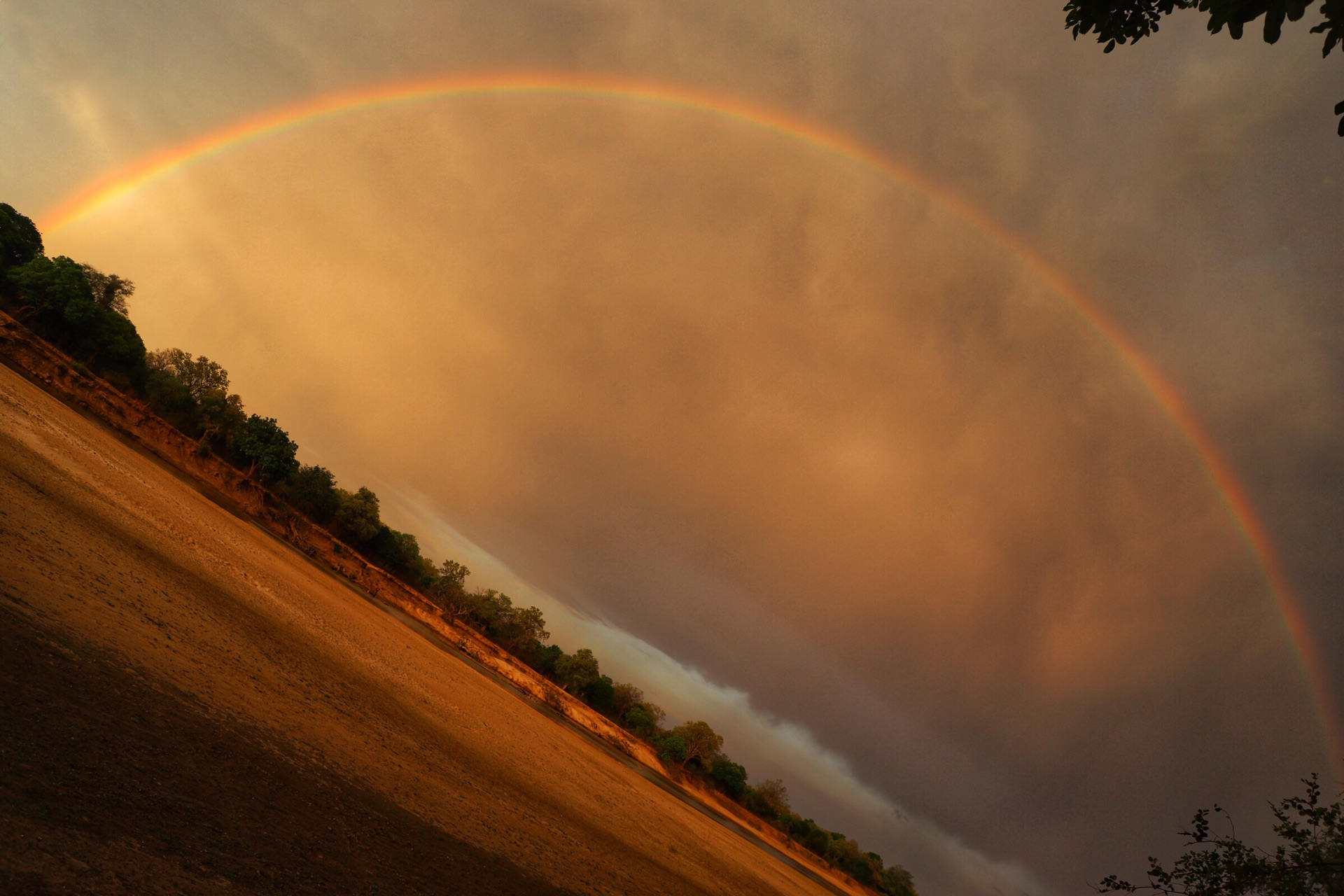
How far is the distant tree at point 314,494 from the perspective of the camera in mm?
95000

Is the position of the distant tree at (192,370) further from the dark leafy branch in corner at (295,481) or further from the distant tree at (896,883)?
the distant tree at (896,883)

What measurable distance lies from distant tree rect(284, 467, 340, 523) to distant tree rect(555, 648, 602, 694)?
1941 inches

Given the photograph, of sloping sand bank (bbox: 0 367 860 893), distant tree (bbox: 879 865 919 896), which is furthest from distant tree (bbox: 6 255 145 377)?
distant tree (bbox: 879 865 919 896)

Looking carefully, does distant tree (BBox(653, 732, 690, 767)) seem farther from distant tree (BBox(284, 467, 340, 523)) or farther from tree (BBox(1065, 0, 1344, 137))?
tree (BBox(1065, 0, 1344, 137))

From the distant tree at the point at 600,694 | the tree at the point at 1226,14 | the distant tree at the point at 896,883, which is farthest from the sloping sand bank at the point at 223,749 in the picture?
the distant tree at the point at 896,883

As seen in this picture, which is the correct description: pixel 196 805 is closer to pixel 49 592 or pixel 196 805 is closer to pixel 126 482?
pixel 49 592

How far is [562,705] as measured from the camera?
299 feet

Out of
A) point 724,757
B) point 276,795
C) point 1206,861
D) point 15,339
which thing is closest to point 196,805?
point 276,795

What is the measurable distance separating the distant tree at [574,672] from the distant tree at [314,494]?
4930 cm

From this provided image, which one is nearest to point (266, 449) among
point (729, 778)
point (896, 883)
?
point (729, 778)

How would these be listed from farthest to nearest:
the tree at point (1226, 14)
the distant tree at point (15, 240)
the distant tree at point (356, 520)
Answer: the distant tree at point (356, 520) → the distant tree at point (15, 240) → the tree at point (1226, 14)

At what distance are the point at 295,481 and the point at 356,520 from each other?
36.3 feet

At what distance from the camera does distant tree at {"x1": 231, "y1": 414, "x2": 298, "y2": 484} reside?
88750 mm

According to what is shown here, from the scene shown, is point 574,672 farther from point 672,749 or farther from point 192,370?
point 192,370
